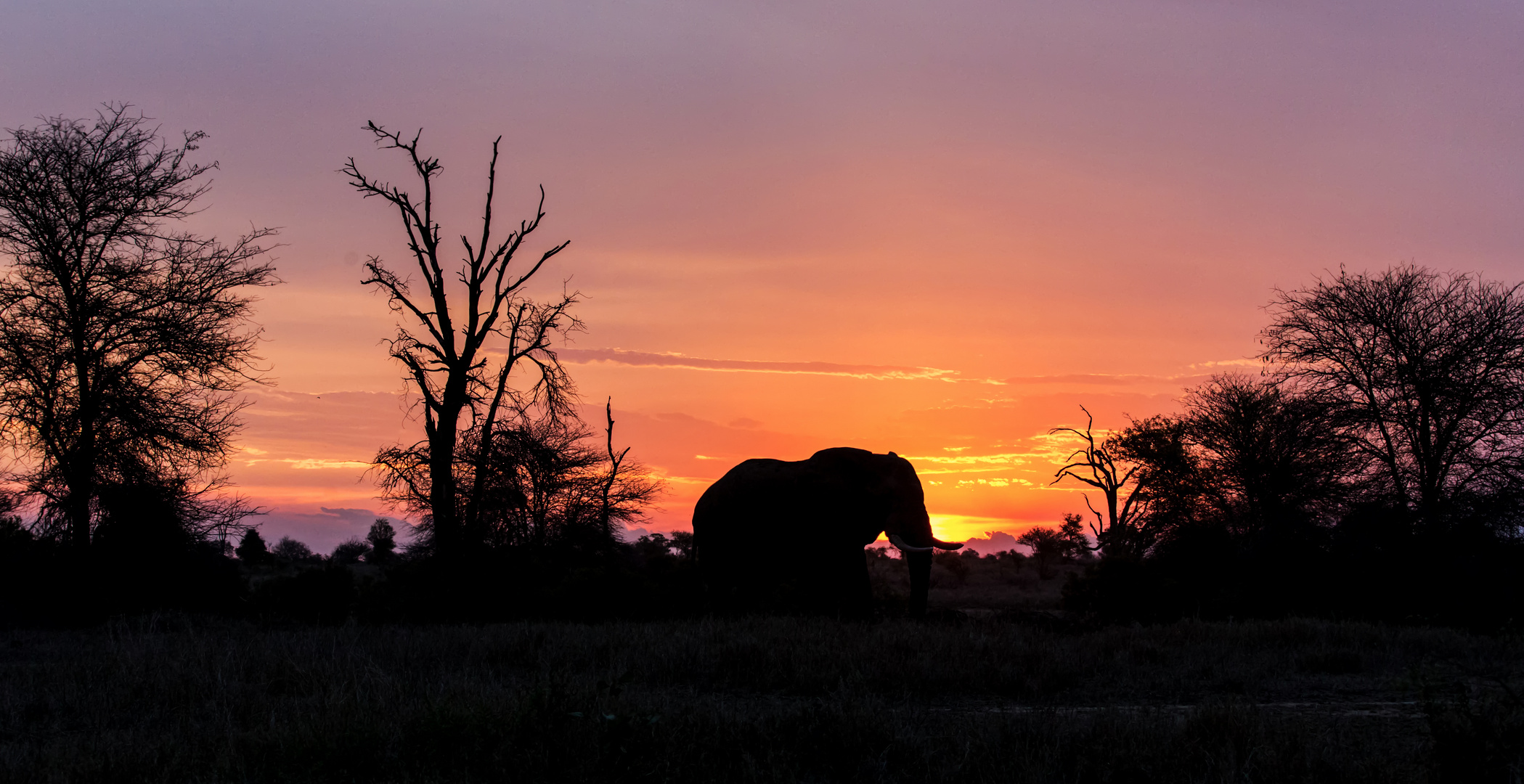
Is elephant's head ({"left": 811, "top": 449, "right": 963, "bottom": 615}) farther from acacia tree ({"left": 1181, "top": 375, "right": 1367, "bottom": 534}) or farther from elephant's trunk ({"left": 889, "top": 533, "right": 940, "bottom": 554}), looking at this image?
acacia tree ({"left": 1181, "top": 375, "right": 1367, "bottom": 534})

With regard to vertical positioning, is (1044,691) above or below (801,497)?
below

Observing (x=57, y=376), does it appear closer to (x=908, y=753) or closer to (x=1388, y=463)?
(x=908, y=753)

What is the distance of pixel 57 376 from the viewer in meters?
20.9

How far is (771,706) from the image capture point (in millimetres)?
8875

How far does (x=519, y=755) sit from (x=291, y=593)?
631 inches

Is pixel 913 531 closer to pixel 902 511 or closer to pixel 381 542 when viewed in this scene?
Result: pixel 902 511

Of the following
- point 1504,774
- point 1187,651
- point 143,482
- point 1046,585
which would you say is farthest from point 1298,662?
point 1046,585

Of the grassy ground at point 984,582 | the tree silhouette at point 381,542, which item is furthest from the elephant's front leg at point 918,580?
the tree silhouette at point 381,542

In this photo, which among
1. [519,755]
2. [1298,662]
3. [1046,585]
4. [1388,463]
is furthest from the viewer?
[1046,585]

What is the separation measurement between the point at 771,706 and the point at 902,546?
27.9ft

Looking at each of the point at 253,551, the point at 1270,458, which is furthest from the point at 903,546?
the point at 253,551

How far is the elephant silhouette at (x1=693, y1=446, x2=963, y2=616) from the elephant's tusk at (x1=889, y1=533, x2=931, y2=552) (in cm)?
2

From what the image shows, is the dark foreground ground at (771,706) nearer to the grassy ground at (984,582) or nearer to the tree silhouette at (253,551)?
the grassy ground at (984,582)

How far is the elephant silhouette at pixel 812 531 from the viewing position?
17.8 meters
